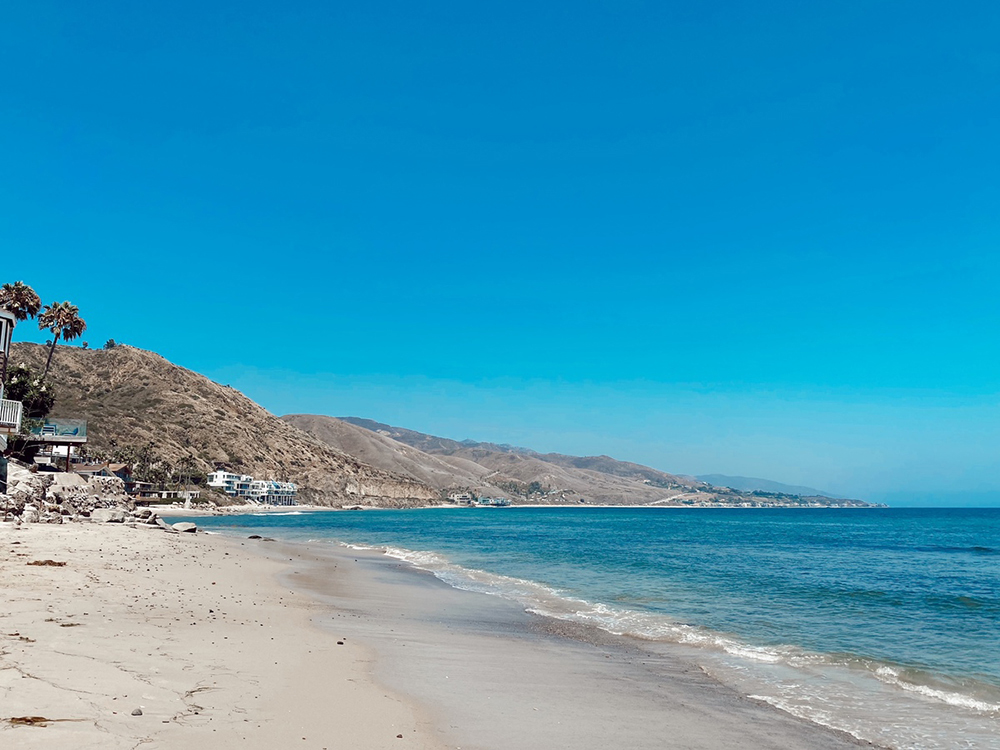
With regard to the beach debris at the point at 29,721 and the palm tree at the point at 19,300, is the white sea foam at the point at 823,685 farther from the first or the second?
the palm tree at the point at 19,300

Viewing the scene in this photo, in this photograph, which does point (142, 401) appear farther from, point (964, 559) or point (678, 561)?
point (964, 559)

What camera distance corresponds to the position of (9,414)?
35688 mm

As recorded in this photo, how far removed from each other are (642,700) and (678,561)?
28.3 meters

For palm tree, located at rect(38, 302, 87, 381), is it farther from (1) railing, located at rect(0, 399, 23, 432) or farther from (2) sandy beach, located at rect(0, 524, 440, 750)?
(2) sandy beach, located at rect(0, 524, 440, 750)

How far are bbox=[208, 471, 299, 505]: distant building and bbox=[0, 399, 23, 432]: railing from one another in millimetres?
85438

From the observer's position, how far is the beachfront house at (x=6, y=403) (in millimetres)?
35500

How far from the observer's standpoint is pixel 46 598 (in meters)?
12.6

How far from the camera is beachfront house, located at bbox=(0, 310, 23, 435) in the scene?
35500 mm

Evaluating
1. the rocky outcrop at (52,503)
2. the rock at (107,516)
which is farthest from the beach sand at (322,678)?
the rock at (107,516)

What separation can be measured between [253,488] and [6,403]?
98.5 meters

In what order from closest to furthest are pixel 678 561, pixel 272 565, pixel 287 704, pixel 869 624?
pixel 287 704
pixel 869 624
pixel 272 565
pixel 678 561

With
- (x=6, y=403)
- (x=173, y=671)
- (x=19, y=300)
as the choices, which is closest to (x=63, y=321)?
(x=19, y=300)

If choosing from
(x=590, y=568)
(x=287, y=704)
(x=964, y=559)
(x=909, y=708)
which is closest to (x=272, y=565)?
(x=590, y=568)

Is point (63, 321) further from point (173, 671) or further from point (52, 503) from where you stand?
point (173, 671)
